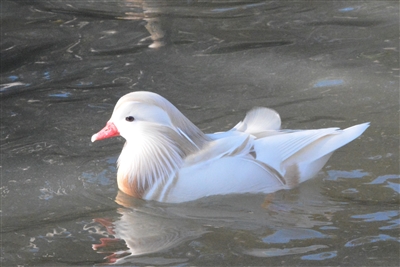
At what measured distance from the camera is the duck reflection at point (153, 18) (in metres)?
9.27

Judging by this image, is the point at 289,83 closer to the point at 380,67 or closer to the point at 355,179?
the point at 380,67

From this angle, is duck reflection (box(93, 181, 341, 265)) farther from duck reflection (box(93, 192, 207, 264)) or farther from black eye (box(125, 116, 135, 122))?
black eye (box(125, 116, 135, 122))

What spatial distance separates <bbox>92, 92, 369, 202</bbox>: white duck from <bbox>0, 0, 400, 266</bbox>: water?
0.13 metres

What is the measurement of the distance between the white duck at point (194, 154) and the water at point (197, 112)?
129mm

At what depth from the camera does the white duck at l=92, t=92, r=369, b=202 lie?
5516 millimetres

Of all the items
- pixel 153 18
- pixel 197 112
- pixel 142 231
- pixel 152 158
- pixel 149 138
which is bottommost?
pixel 142 231

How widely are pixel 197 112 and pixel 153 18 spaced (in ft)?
10.0

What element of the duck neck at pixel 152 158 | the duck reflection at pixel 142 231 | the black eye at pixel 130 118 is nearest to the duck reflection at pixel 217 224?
the duck reflection at pixel 142 231

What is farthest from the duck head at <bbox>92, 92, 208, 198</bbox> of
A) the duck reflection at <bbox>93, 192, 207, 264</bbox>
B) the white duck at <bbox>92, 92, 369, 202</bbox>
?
the duck reflection at <bbox>93, 192, 207, 264</bbox>

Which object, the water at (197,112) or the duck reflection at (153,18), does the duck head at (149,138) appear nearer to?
the water at (197,112)

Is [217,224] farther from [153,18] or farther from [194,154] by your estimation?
[153,18]

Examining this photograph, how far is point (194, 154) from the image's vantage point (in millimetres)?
5625

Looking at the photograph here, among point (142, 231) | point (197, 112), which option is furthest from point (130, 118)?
point (197, 112)

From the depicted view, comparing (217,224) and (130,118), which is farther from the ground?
(130,118)
